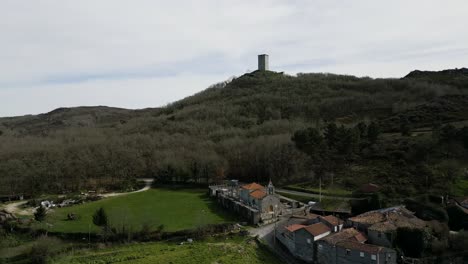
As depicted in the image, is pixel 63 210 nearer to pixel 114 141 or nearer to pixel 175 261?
pixel 175 261

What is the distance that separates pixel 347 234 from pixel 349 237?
723 mm

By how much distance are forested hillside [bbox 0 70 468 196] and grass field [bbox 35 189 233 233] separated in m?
10.6

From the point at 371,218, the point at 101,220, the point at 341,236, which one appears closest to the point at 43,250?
the point at 101,220

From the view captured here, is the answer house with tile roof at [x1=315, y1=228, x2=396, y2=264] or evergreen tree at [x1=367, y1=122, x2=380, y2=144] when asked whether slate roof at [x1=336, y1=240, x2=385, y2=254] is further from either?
evergreen tree at [x1=367, y1=122, x2=380, y2=144]

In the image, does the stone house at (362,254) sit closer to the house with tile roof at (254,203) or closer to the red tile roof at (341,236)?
the red tile roof at (341,236)

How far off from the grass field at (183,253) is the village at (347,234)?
300 centimetres

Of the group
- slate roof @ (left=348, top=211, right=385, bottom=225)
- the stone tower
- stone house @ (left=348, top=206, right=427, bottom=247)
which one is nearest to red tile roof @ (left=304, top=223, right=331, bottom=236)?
stone house @ (left=348, top=206, right=427, bottom=247)

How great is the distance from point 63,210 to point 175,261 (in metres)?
24.6

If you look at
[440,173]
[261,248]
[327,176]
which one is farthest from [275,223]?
[440,173]

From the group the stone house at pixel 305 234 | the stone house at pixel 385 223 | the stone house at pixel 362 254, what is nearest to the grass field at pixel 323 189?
the stone house at pixel 385 223

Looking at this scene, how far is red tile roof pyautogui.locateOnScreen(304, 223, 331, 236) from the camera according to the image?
118 ft

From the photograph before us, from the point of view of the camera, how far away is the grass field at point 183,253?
1372 inches

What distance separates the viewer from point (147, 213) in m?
47.7

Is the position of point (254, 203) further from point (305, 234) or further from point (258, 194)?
point (305, 234)
